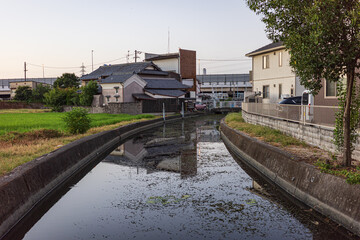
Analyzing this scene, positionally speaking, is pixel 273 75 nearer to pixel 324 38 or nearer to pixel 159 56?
pixel 324 38

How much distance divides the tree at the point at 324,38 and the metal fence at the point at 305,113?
182 cm

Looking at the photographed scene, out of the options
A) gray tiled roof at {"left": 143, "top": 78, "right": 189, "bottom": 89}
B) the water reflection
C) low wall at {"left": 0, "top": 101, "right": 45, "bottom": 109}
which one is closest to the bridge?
gray tiled roof at {"left": 143, "top": 78, "right": 189, "bottom": 89}

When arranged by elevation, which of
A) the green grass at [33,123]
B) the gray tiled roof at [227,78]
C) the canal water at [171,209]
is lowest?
the canal water at [171,209]

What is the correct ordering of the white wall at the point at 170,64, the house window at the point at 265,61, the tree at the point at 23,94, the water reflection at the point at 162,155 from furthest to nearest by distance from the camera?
the tree at the point at 23,94 < the white wall at the point at 170,64 < the house window at the point at 265,61 < the water reflection at the point at 162,155

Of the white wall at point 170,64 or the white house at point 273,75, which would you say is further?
the white wall at point 170,64

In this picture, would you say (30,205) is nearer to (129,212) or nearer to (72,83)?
(129,212)

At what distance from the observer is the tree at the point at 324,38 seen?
7582 millimetres

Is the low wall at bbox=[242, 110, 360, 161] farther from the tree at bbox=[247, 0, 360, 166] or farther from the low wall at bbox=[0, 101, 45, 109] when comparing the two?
the low wall at bbox=[0, 101, 45, 109]

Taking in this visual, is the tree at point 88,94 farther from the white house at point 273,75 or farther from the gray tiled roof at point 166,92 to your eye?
the white house at point 273,75

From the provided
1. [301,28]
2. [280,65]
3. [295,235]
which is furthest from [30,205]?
[280,65]

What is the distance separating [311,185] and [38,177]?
742 cm

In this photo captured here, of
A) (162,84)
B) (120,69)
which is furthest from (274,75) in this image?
(120,69)

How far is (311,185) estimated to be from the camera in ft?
27.5

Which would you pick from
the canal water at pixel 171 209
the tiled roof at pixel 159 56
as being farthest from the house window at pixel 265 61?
the tiled roof at pixel 159 56
